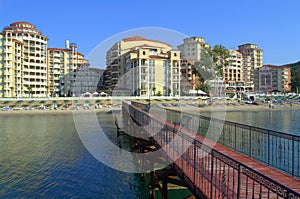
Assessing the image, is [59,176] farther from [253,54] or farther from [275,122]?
[253,54]

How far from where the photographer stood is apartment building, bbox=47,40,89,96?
102m

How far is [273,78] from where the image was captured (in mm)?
131000

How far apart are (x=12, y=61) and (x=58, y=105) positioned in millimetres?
23856

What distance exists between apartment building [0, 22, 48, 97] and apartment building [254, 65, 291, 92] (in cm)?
9833

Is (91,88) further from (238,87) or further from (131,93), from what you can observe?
(238,87)

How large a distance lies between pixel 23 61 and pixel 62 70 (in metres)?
16.8

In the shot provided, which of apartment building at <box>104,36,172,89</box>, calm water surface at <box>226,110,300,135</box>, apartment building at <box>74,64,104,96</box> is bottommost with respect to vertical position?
calm water surface at <box>226,110,300,135</box>

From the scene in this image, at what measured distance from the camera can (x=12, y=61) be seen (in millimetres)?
83812

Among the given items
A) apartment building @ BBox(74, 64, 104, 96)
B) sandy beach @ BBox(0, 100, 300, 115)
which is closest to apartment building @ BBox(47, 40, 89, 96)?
apartment building @ BBox(74, 64, 104, 96)

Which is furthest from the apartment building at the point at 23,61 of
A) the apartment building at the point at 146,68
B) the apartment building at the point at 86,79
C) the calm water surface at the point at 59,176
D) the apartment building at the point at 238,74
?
the apartment building at the point at 238,74

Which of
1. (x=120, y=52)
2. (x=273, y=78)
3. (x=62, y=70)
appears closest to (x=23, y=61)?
(x=62, y=70)

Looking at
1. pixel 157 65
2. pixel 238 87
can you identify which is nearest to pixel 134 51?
pixel 157 65

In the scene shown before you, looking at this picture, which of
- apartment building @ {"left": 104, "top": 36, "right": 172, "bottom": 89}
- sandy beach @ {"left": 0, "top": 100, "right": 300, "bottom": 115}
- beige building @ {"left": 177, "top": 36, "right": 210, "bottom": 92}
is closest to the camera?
sandy beach @ {"left": 0, "top": 100, "right": 300, "bottom": 115}

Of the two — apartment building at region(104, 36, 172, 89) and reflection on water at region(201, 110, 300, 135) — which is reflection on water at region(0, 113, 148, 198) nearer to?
reflection on water at region(201, 110, 300, 135)
